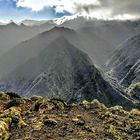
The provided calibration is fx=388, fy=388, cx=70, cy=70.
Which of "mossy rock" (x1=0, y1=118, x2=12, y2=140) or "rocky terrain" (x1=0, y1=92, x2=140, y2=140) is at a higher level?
"mossy rock" (x1=0, y1=118, x2=12, y2=140)

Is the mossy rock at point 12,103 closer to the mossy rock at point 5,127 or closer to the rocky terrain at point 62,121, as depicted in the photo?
the rocky terrain at point 62,121

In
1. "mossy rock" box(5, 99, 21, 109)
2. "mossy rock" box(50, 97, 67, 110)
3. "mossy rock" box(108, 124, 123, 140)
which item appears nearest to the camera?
"mossy rock" box(108, 124, 123, 140)

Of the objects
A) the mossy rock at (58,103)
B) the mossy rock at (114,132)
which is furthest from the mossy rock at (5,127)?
the mossy rock at (114,132)

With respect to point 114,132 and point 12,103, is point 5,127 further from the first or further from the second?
point 114,132

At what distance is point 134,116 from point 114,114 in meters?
3.42

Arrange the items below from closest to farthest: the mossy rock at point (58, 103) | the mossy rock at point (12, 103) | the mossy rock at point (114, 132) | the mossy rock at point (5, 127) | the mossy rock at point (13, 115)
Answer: the mossy rock at point (5, 127), the mossy rock at point (114, 132), the mossy rock at point (13, 115), the mossy rock at point (58, 103), the mossy rock at point (12, 103)

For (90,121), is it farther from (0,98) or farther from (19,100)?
(0,98)

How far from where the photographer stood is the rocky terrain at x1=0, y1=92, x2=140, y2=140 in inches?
2096

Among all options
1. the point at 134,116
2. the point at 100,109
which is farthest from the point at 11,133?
the point at 134,116

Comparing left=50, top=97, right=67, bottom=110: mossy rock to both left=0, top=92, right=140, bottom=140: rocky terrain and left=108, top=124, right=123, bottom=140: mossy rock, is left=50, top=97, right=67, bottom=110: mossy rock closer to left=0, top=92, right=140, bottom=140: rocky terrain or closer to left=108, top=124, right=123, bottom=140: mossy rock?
left=0, top=92, right=140, bottom=140: rocky terrain

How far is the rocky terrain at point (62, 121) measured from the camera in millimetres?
53250

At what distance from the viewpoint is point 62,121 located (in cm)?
5747

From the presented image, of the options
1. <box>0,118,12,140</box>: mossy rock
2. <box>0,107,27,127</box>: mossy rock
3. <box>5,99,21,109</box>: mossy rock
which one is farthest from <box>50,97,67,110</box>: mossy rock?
<box>0,118,12,140</box>: mossy rock

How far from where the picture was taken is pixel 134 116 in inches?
2598
